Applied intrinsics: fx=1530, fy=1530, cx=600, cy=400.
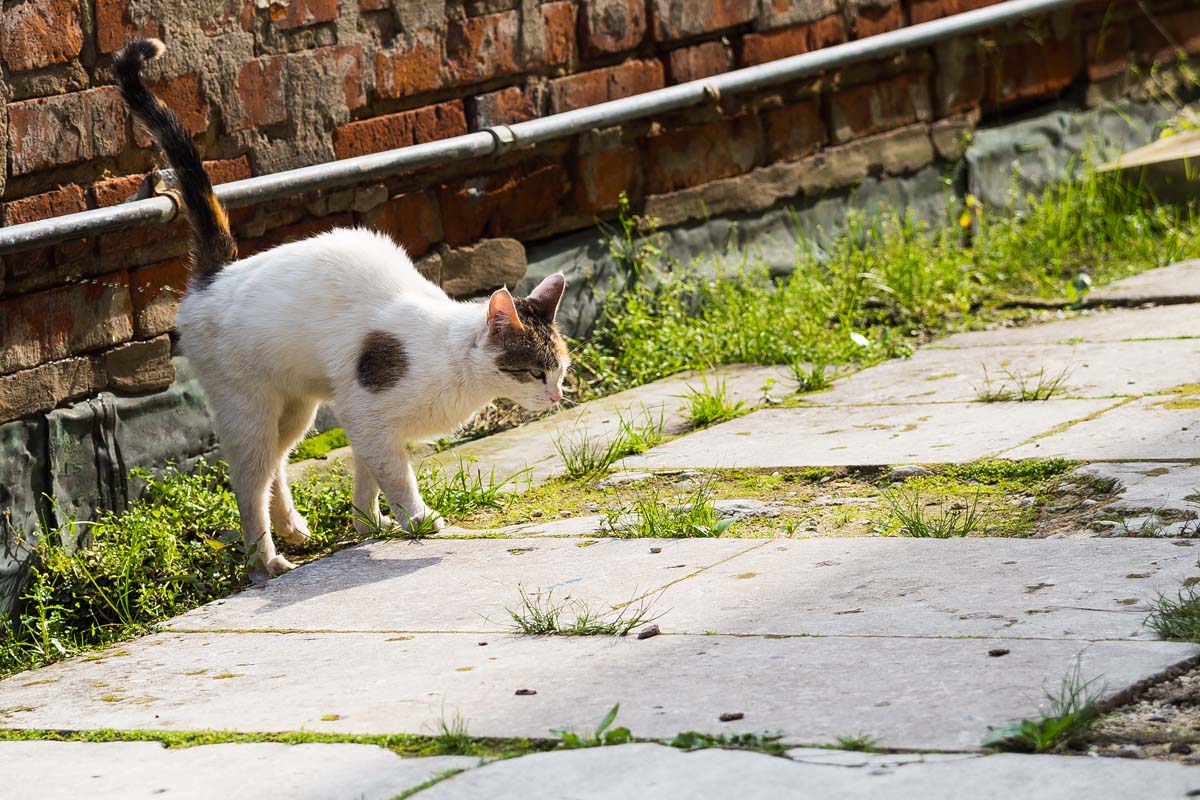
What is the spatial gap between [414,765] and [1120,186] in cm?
620

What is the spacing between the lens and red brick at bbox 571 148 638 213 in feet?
20.4

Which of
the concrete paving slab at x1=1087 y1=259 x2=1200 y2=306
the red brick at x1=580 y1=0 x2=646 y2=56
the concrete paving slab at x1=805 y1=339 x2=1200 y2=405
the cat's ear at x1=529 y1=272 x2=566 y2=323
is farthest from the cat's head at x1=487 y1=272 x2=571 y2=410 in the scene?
the concrete paving slab at x1=1087 y1=259 x2=1200 y2=306

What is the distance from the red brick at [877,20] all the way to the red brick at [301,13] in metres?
3.01

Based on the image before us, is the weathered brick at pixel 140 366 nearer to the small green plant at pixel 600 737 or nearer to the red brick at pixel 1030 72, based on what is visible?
the small green plant at pixel 600 737

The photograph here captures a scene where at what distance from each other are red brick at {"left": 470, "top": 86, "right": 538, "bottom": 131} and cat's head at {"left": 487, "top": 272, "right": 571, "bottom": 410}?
137cm

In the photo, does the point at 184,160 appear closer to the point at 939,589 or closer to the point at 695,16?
the point at 939,589

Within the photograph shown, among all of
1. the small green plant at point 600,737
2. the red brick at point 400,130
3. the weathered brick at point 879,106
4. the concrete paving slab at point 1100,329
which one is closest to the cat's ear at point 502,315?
the red brick at point 400,130

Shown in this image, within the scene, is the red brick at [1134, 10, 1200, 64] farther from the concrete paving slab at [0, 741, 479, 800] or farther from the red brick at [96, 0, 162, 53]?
the concrete paving slab at [0, 741, 479, 800]

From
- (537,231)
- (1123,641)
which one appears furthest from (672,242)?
(1123,641)

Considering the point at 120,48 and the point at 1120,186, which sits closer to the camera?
the point at 120,48

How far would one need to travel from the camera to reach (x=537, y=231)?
6125 mm

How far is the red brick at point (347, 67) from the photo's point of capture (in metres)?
5.22

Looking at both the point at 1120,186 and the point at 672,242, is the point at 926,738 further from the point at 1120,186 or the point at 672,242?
the point at 1120,186

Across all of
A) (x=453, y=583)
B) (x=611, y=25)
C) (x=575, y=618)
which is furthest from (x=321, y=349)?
(x=611, y=25)
